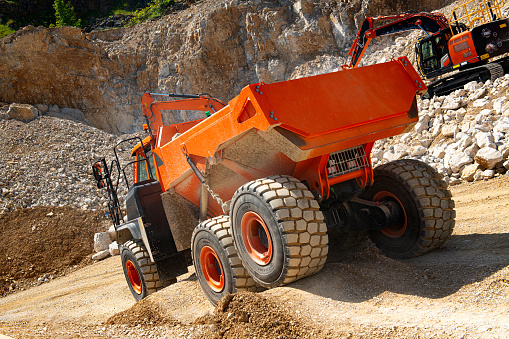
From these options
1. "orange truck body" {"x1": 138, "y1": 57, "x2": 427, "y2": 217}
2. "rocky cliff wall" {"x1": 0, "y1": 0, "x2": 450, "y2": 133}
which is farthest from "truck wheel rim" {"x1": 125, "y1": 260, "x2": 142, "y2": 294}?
"rocky cliff wall" {"x1": 0, "y1": 0, "x2": 450, "y2": 133}

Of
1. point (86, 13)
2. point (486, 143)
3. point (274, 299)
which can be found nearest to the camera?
point (274, 299)

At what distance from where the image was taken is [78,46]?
25562mm

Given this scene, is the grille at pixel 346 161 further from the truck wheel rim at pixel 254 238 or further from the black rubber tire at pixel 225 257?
the black rubber tire at pixel 225 257

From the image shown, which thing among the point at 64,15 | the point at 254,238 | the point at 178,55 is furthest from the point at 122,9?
the point at 254,238

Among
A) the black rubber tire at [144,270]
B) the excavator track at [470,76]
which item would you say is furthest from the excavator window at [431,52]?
the black rubber tire at [144,270]

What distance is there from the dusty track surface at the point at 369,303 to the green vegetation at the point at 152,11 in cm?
2908

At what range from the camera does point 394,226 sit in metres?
4.53

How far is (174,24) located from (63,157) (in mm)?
12235

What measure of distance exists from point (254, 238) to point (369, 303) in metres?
1.25

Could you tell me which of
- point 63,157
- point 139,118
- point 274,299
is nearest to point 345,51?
point 139,118

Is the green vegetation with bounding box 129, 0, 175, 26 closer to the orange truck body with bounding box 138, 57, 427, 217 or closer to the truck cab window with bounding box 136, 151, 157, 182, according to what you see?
the truck cab window with bounding box 136, 151, 157, 182

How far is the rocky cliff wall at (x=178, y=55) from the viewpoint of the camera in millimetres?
22391

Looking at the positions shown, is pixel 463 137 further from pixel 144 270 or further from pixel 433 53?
pixel 144 270

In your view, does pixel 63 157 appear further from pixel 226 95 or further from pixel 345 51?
pixel 345 51
